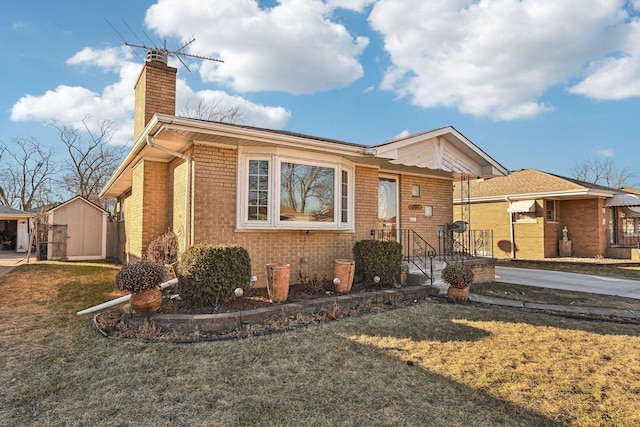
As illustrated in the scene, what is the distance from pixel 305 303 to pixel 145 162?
6029mm

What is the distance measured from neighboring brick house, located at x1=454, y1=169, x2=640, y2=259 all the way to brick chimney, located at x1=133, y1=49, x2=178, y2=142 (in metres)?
12.5

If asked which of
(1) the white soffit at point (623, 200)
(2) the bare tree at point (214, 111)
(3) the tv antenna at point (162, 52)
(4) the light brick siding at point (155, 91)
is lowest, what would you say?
(1) the white soffit at point (623, 200)

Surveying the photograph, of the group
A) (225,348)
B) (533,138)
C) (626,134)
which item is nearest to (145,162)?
(225,348)

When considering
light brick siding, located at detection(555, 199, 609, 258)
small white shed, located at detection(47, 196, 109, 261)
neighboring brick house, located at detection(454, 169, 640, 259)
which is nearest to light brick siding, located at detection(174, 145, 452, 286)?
neighboring brick house, located at detection(454, 169, 640, 259)

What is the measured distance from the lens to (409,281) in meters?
8.17

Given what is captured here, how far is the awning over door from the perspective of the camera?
16.4 meters

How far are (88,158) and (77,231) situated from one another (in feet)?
63.4

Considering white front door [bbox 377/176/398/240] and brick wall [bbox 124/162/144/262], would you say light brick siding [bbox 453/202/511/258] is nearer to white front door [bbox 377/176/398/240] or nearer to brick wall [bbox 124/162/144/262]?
white front door [bbox 377/176/398/240]

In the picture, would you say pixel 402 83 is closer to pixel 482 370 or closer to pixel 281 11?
pixel 281 11

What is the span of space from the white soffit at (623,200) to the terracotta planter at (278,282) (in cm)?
1786

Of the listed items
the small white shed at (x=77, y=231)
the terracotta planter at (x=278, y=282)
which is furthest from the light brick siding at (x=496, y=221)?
the small white shed at (x=77, y=231)

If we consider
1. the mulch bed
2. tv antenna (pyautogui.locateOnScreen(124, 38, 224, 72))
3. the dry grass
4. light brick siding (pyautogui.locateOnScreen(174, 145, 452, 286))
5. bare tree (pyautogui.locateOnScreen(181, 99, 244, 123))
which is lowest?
the dry grass

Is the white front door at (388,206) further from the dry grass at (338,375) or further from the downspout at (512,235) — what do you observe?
the downspout at (512,235)

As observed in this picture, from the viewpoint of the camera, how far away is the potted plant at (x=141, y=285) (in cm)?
492
